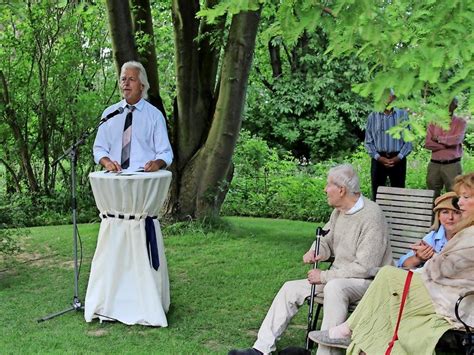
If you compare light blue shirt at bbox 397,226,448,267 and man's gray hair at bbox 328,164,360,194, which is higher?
man's gray hair at bbox 328,164,360,194

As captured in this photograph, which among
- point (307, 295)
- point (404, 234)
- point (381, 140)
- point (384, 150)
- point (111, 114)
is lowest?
point (307, 295)

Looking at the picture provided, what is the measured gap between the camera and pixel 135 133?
16.7ft

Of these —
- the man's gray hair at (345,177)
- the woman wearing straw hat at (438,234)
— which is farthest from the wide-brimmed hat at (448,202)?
the man's gray hair at (345,177)

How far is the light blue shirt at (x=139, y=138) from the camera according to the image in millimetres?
5082

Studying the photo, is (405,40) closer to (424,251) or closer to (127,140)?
(424,251)

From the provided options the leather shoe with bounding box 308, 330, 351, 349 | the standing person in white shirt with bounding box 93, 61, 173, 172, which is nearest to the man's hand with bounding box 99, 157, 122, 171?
the standing person in white shirt with bounding box 93, 61, 173, 172

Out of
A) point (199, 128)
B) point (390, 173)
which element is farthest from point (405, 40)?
point (199, 128)

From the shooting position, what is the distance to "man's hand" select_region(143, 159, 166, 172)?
16.2 feet

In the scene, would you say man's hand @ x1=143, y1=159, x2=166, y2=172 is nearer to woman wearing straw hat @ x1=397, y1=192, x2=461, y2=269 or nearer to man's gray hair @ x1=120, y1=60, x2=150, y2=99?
man's gray hair @ x1=120, y1=60, x2=150, y2=99

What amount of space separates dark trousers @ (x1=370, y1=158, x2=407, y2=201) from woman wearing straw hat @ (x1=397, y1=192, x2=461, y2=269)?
2.98m

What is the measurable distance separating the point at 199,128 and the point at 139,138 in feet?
12.4

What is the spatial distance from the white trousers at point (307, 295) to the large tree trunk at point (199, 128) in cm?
439

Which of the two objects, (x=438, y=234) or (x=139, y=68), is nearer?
(x=438, y=234)

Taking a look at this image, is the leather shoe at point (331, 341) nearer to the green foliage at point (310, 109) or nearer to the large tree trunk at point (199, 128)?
the large tree trunk at point (199, 128)
